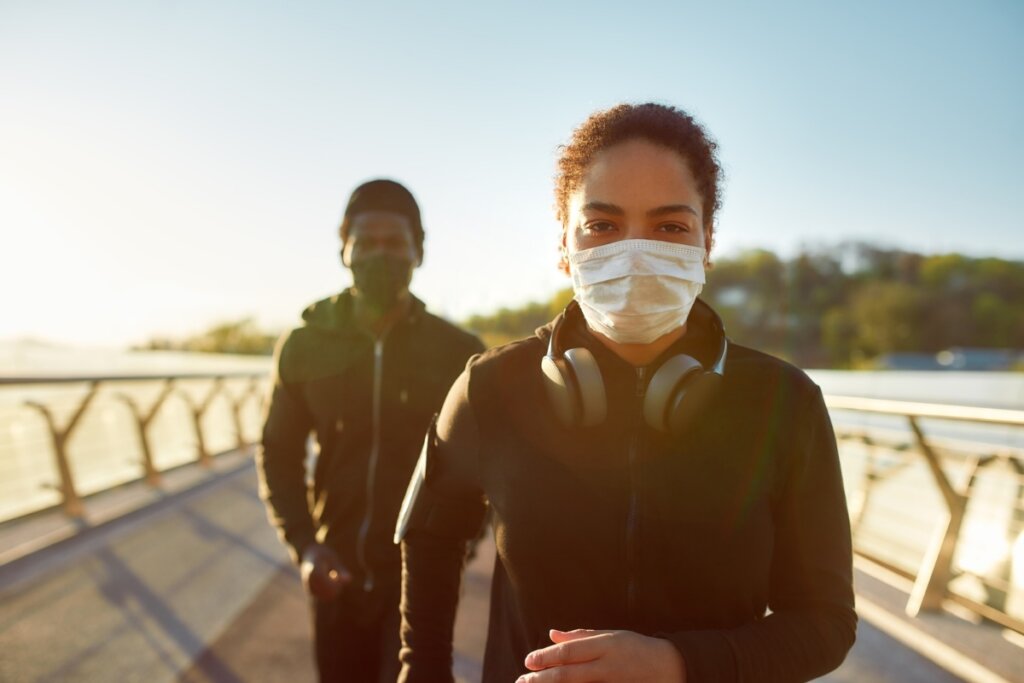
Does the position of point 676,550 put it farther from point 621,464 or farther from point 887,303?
point 887,303

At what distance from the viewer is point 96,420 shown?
18.7ft

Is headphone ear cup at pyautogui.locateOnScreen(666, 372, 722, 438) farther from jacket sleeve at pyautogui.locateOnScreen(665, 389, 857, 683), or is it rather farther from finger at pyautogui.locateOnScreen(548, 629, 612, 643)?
finger at pyautogui.locateOnScreen(548, 629, 612, 643)

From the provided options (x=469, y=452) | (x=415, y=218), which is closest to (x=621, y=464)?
(x=469, y=452)

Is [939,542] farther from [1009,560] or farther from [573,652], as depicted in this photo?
[573,652]

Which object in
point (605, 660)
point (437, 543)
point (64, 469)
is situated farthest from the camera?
point (64, 469)

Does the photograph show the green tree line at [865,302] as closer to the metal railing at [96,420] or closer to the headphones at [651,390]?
the metal railing at [96,420]

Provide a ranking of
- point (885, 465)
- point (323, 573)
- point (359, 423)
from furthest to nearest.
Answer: point (885, 465) → point (359, 423) → point (323, 573)

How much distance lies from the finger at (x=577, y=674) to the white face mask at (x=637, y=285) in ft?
1.94

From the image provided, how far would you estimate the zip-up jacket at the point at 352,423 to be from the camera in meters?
1.98

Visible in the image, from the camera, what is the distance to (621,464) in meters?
1.13

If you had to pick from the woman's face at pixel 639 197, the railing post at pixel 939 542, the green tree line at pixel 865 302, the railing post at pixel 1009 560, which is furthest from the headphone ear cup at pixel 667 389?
the green tree line at pixel 865 302

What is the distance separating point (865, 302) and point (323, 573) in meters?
73.2

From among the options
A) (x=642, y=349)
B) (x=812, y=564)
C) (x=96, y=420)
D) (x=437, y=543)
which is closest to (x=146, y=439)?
(x=96, y=420)

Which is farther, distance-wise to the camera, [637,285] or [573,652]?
[637,285]
